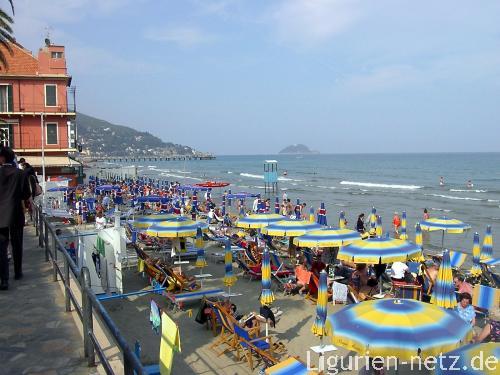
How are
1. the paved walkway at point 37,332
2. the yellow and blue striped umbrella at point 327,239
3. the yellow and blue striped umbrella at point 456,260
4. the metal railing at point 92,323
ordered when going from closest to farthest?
the metal railing at point 92,323, the paved walkway at point 37,332, the yellow and blue striped umbrella at point 327,239, the yellow and blue striped umbrella at point 456,260

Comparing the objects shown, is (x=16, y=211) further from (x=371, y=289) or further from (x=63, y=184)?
(x=63, y=184)

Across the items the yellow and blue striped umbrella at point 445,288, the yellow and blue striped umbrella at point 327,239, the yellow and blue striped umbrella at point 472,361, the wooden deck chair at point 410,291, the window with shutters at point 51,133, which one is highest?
the window with shutters at point 51,133

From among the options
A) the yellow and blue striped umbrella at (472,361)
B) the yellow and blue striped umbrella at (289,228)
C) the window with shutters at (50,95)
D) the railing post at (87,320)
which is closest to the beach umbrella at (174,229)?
the yellow and blue striped umbrella at (289,228)

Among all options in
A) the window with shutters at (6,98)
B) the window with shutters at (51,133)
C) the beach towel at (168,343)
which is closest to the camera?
the beach towel at (168,343)

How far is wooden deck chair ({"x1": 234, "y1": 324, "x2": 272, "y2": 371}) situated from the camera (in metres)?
8.31

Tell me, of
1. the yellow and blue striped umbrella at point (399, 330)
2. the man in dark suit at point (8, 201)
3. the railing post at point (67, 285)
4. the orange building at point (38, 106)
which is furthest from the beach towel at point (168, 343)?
the orange building at point (38, 106)

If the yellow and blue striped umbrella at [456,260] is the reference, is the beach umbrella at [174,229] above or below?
above

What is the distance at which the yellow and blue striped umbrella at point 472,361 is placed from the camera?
3.59 metres

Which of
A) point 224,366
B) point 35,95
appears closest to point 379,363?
point 224,366

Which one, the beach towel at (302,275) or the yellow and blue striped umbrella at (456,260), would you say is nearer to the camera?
the beach towel at (302,275)

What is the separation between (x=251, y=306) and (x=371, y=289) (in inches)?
119

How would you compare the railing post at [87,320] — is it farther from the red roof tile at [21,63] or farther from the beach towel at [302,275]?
the red roof tile at [21,63]

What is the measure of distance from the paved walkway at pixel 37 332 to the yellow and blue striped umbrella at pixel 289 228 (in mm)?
7806

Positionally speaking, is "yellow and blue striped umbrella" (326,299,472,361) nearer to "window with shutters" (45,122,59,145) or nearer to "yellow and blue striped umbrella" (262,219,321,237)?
"yellow and blue striped umbrella" (262,219,321,237)
